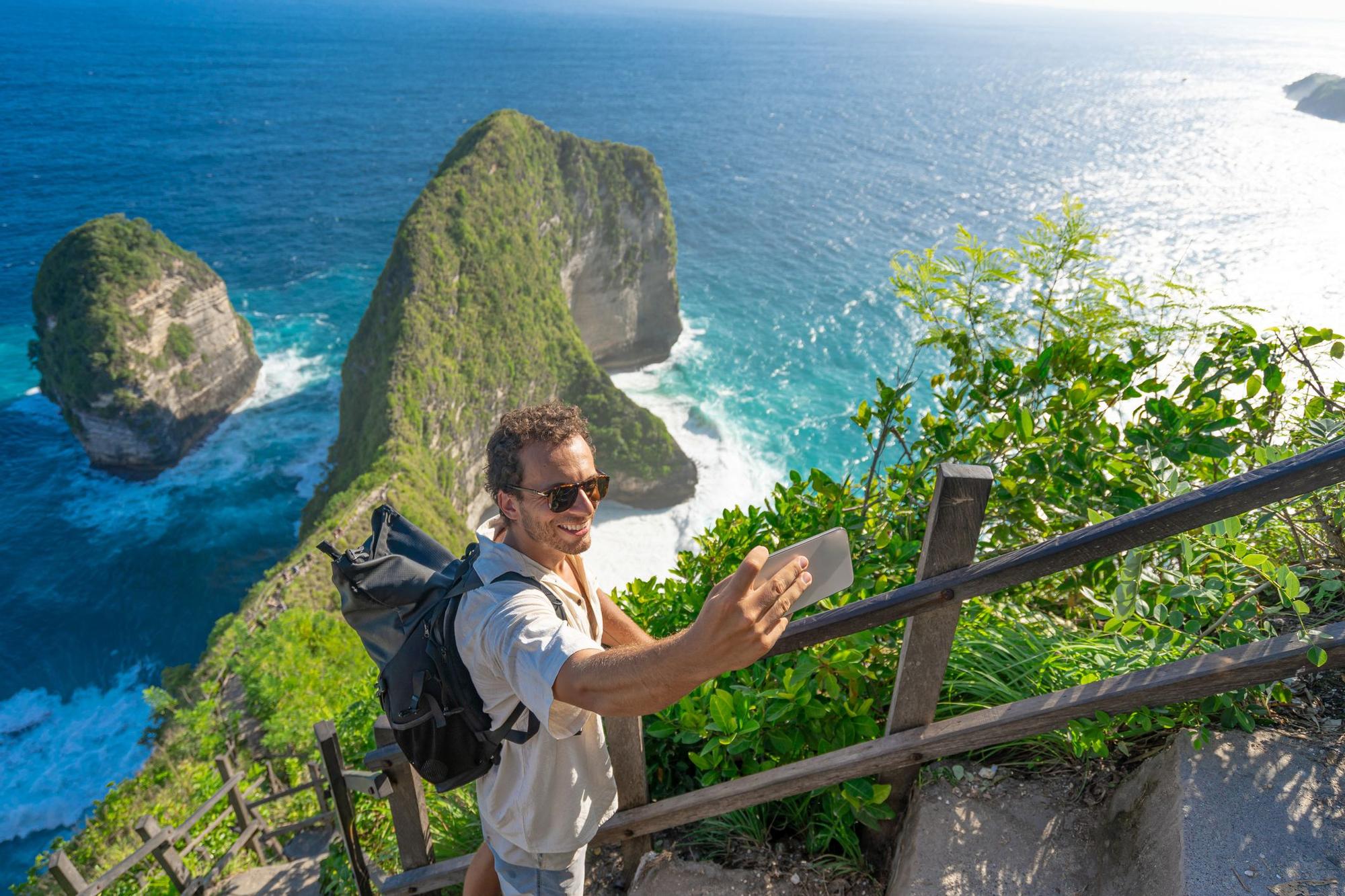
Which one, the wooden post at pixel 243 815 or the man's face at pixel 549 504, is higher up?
the man's face at pixel 549 504

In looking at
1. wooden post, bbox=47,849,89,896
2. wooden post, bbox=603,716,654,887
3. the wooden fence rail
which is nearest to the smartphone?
wooden post, bbox=603,716,654,887

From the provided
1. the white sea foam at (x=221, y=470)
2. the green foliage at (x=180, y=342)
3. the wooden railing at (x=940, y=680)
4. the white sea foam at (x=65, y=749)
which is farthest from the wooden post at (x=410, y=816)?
the green foliage at (x=180, y=342)

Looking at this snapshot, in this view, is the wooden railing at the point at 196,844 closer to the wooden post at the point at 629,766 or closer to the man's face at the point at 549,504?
the wooden post at the point at 629,766

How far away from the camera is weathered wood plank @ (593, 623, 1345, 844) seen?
212 cm

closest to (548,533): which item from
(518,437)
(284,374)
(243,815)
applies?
(518,437)

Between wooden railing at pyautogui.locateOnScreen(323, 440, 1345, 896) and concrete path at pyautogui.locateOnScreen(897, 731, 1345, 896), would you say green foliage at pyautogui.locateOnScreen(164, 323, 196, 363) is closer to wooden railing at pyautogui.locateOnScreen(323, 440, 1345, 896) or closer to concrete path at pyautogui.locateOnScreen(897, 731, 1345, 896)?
wooden railing at pyautogui.locateOnScreen(323, 440, 1345, 896)

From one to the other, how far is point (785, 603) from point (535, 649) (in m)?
0.57

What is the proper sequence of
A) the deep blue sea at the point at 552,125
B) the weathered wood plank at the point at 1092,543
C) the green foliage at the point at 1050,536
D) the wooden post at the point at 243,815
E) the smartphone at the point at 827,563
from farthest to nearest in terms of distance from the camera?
the deep blue sea at the point at 552,125, the wooden post at the point at 243,815, the green foliage at the point at 1050,536, the weathered wood plank at the point at 1092,543, the smartphone at the point at 827,563

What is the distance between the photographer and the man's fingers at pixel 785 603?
1.50 metres

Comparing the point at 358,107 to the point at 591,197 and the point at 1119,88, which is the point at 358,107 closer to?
the point at 591,197

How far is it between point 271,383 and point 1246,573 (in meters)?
63.5

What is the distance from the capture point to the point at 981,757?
9.12ft

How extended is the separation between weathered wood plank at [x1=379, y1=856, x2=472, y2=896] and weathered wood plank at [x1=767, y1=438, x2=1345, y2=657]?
155 cm

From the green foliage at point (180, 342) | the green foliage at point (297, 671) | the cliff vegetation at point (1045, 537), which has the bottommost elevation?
the green foliage at point (297, 671)
